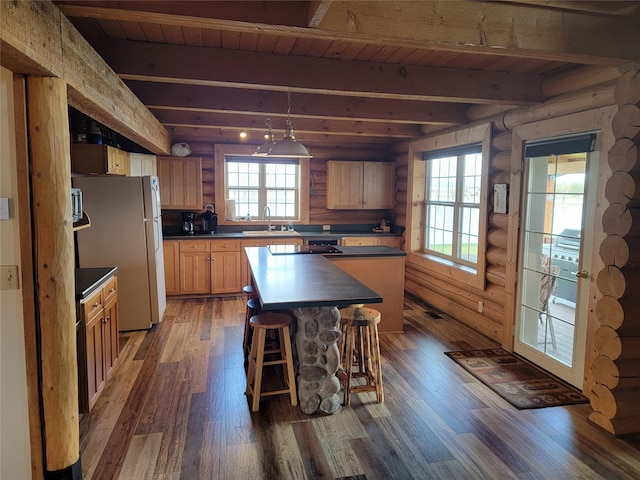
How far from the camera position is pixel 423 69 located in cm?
337

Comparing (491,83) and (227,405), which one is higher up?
(491,83)

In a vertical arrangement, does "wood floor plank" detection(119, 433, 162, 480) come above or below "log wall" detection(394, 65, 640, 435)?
below

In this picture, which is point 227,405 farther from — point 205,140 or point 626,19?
point 205,140

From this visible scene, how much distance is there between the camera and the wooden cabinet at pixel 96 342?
2.76 metres

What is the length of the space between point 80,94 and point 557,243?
11.5 ft

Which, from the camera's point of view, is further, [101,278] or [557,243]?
[557,243]

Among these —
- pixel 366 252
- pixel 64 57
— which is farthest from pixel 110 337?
pixel 366 252

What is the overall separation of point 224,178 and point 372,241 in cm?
242

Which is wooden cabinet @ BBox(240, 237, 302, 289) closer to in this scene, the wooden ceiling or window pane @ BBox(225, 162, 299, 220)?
window pane @ BBox(225, 162, 299, 220)

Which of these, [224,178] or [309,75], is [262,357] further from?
[224,178]

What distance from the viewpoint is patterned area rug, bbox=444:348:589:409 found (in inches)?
122

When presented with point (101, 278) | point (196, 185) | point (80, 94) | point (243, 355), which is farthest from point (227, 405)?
point (196, 185)

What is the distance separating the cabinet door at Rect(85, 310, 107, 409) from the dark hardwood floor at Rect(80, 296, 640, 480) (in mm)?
122

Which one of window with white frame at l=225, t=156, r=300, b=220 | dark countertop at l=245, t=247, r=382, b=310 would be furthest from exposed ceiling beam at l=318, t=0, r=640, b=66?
window with white frame at l=225, t=156, r=300, b=220
